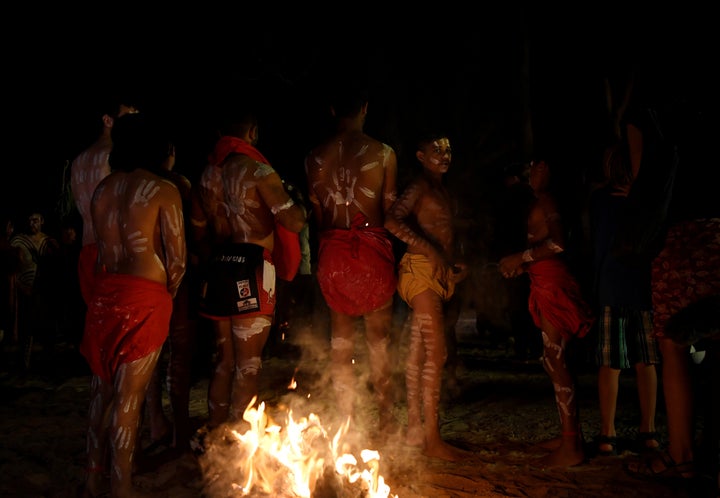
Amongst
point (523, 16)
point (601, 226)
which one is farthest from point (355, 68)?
point (601, 226)

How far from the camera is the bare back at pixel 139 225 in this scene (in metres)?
3.36

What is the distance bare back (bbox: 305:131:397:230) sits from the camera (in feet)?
14.2

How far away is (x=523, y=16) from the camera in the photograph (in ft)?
46.5

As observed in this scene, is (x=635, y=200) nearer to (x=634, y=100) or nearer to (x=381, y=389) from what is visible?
Answer: (x=381, y=389)

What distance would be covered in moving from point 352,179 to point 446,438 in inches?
83.5

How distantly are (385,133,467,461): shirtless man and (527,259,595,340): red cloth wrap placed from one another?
1.86 feet

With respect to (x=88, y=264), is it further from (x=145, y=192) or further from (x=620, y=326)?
(x=620, y=326)

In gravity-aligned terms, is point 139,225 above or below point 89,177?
below

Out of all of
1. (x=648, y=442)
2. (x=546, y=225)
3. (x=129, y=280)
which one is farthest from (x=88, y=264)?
(x=648, y=442)

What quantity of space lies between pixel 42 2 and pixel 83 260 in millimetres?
10842

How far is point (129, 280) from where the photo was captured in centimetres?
335

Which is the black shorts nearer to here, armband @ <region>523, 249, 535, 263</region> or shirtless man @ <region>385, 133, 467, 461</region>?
shirtless man @ <region>385, 133, 467, 461</region>

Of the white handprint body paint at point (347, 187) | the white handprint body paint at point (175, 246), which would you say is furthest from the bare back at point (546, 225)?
the white handprint body paint at point (175, 246)

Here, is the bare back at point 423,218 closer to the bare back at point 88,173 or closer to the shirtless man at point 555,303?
the shirtless man at point 555,303
